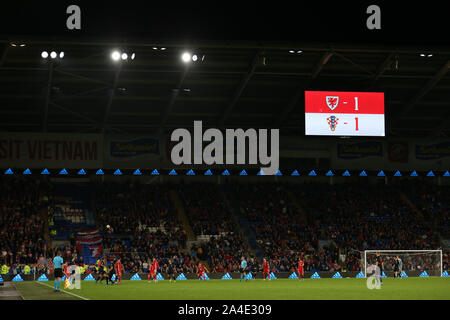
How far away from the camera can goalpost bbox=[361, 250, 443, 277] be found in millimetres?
45656

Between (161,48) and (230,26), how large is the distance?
2489cm

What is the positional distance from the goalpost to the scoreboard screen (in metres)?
10.4

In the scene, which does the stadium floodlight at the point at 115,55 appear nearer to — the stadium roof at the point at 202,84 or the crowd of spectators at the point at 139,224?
the stadium roof at the point at 202,84

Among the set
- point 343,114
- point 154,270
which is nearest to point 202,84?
point 343,114

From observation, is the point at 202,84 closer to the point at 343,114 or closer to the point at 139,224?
the point at 343,114

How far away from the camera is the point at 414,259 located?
45906 mm

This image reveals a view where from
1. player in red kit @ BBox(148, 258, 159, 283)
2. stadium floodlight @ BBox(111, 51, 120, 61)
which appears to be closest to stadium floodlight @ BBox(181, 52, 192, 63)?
stadium floodlight @ BBox(111, 51, 120, 61)

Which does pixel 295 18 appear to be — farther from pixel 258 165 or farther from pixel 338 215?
pixel 338 215

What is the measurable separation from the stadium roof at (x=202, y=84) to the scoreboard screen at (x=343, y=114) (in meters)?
0.54

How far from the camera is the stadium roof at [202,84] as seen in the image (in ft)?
126

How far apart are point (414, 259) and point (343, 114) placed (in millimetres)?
13029

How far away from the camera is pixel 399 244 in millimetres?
51500

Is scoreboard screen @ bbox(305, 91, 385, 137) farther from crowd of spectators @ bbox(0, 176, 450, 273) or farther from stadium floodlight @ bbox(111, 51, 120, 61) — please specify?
crowd of spectators @ bbox(0, 176, 450, 273)
